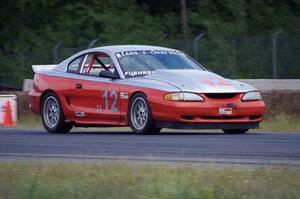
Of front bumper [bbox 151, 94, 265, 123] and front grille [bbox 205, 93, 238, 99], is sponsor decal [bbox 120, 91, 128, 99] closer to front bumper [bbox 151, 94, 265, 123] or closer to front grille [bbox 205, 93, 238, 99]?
front bumper [bbox 151, 94, 265, 123]

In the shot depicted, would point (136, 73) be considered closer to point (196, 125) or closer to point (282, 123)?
point (196, 125)

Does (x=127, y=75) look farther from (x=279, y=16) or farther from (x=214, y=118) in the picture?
(x=279, y=16)

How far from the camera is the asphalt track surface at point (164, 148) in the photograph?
11390 mm

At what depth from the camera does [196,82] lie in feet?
49.6

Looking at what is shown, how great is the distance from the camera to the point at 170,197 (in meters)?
8.28

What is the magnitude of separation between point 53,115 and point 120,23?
1645 centimetres

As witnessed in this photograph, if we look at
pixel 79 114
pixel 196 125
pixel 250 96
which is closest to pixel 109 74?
pixel 79 114

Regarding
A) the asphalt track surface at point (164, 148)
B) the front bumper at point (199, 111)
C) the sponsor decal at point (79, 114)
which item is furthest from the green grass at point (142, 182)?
the sponsor decal at point (79, 114)

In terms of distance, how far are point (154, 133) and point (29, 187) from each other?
665 cm

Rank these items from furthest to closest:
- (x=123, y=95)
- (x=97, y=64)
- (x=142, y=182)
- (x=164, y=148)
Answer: (x=97, y=64)
(x=123, y=95)
(x=164, y=148)
(x=142, y=182)

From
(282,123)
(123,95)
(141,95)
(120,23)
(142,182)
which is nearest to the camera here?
(142,182)

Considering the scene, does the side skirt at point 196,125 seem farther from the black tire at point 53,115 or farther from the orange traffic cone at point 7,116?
the orange traffic cone at point 7,116

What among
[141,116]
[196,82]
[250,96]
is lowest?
[141,116]

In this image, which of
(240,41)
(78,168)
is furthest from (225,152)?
(240,41)
